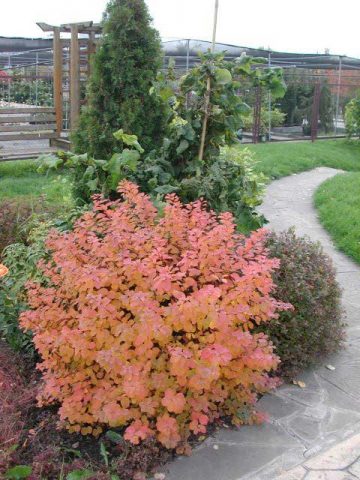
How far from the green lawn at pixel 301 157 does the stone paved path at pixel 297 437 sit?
24.9 ft

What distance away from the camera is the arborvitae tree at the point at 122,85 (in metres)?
5.50

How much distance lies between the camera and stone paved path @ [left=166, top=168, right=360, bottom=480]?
3045 millimetres

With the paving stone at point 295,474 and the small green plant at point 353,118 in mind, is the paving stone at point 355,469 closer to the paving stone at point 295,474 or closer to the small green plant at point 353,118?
the paving stone at point 295,474

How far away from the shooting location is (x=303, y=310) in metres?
3.90

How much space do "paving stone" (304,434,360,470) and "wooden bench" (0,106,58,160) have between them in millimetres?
9095

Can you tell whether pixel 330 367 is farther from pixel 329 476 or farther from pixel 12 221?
pixel 12 221

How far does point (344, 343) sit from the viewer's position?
14.5 feet

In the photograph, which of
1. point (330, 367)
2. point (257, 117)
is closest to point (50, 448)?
point (330, 367)

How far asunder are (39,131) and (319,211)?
20.6ft

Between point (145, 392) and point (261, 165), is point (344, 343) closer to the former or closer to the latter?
point (145, 392)

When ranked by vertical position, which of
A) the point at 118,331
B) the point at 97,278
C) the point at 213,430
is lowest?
the point at 213,430

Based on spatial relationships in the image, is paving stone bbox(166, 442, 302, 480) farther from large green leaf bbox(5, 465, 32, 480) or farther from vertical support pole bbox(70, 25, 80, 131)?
vertical support pole bbox(70, 25, 80, 131)

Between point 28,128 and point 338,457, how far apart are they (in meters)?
9.78

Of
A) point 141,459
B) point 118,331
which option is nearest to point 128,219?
point 118,331
